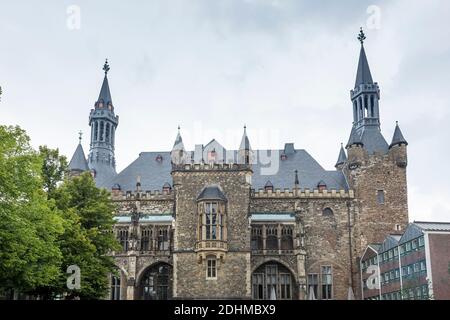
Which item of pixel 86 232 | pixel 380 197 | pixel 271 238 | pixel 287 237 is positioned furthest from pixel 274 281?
pixel 86 232

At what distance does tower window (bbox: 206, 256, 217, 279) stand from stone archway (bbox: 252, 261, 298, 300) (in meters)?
4.59

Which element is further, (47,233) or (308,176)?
(308,176)

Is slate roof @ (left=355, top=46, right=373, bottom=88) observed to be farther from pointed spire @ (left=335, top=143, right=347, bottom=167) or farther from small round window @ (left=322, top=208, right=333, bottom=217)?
small round window @ (left=322, top=208, right=333, bottom=217)

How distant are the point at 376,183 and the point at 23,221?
111 ft

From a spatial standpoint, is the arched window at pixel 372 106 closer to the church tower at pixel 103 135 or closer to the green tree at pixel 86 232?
the church tower at pixel 103 135

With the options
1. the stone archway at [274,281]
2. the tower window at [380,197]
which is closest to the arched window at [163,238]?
the stone archway at [274,281]

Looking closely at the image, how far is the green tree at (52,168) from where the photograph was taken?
3014cm

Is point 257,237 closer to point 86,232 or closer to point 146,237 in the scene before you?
point 146,237

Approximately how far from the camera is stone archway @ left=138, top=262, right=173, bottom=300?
45.6 metres

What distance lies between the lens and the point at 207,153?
46.1m

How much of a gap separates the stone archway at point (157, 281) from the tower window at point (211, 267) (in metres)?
5.22
